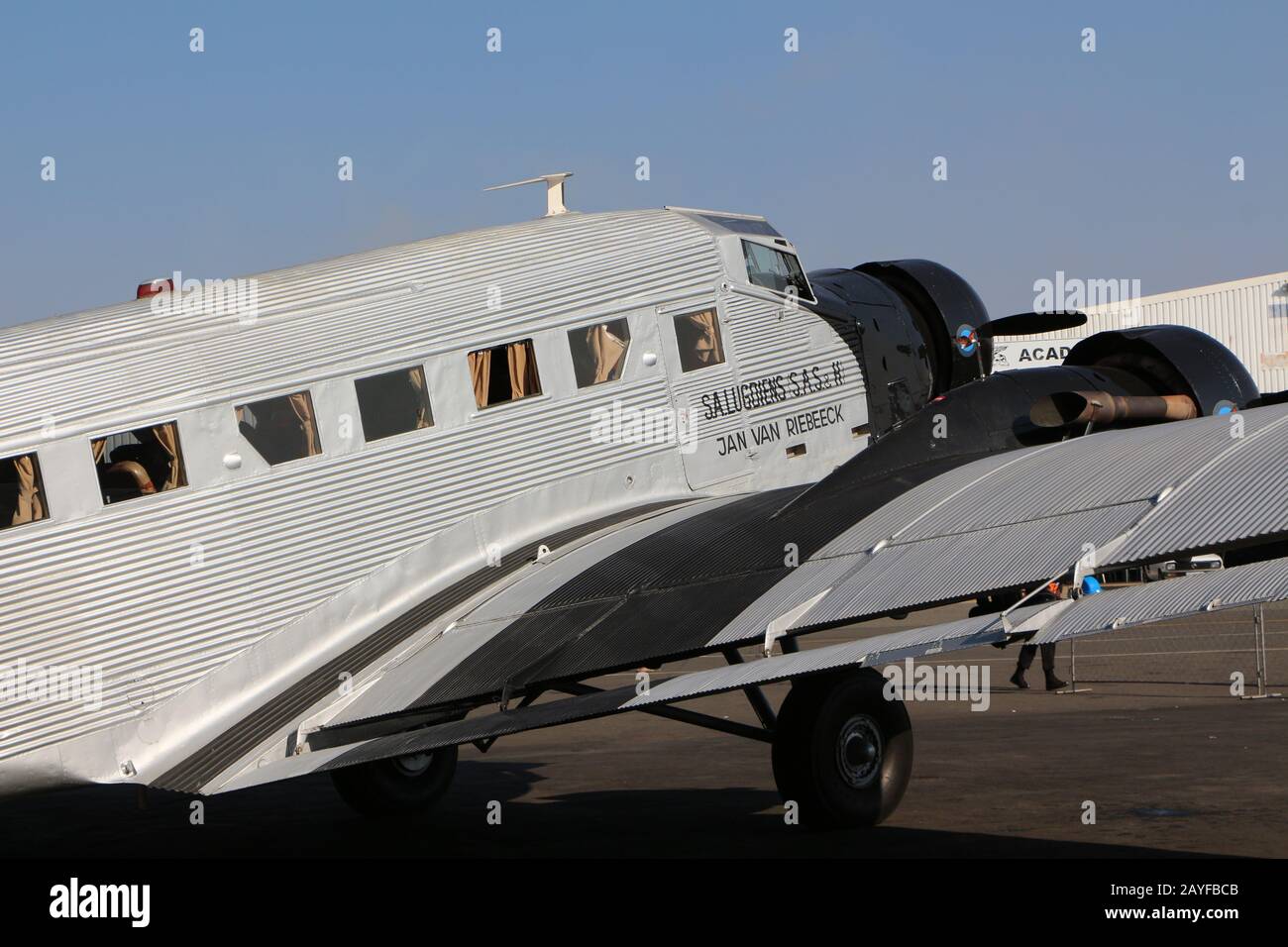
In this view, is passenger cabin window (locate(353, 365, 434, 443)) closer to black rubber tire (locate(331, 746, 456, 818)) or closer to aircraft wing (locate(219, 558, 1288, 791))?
aircraft wing (locate(219, 558, 1288, 791))

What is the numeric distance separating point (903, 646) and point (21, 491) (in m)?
5.52

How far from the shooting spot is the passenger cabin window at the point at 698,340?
37.6 feet

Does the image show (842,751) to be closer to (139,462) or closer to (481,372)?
(481,372)

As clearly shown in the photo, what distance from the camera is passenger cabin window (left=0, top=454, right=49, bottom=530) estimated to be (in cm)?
853

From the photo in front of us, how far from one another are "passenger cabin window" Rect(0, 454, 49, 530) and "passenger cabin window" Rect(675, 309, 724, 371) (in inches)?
199

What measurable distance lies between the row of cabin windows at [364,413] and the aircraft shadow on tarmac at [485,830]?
6.70ft

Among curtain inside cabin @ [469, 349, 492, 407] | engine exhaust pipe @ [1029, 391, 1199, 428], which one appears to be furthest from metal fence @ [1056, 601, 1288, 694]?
curtain inside cabin @ [469, 349, 492, 407]

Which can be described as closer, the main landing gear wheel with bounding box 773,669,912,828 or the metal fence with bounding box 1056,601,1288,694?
the main landing gear wheel with bounding box 773,669,912,828

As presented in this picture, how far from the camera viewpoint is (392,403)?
9.96 meters

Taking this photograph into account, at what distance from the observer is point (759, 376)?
12.0m

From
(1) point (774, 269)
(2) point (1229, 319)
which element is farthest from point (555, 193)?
(2) point (1229, 319)

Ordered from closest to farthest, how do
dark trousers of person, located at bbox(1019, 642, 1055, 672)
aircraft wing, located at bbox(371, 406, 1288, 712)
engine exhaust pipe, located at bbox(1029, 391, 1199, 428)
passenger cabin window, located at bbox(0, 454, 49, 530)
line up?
aircraft wing, located at bbox(371, 406, 1288, 712) → passenger cabin window, located at bbox(0, 454, 49, 530) → engine exhaust pipe, located at bbox(1029, 391, 1199, 428) → dark trousers of person, located at bbox(1019, 642, 1055, 672)
